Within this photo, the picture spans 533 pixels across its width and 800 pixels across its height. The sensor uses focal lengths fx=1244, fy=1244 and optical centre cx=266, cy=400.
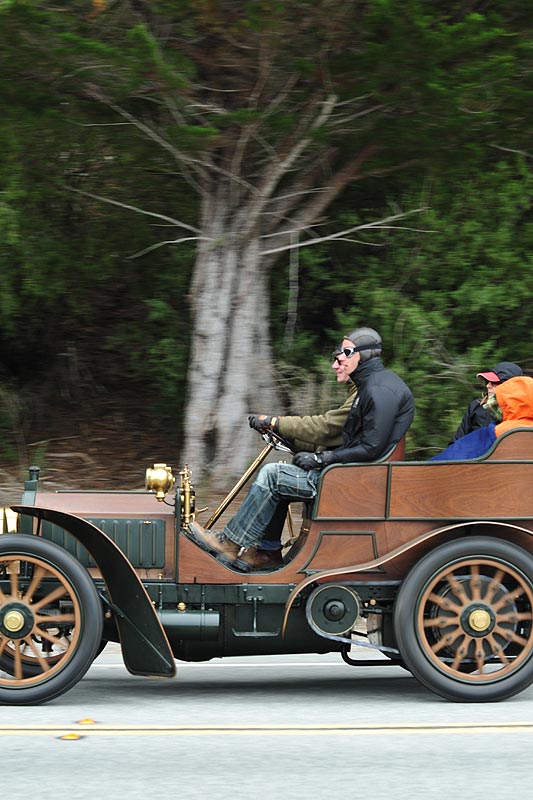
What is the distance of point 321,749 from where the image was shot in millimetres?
5020

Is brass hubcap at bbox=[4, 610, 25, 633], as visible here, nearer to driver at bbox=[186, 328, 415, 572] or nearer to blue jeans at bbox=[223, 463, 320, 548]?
driver at bbox=[186, 328, 415, 572]

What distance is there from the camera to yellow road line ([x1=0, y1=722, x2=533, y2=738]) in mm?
5305

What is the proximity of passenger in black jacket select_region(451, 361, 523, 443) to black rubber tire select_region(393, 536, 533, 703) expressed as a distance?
125 cm

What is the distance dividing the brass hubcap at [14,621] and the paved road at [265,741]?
1.23 feet

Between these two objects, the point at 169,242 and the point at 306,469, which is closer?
the point at 306,469

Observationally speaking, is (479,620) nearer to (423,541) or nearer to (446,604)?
(446,604)

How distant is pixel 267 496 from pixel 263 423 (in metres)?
0.37

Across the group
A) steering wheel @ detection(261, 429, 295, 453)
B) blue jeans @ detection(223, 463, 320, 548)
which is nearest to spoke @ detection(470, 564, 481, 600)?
blue jeans @ detection(223, 463, 320, 548)

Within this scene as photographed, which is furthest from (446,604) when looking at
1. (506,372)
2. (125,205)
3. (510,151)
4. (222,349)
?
(125,205)

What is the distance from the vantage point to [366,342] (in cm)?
636

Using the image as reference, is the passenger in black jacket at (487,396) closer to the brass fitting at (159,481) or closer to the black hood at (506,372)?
the black hood at (506,372)

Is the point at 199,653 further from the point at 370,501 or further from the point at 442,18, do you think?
the point at 442,18

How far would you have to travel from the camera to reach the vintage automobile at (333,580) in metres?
5.86

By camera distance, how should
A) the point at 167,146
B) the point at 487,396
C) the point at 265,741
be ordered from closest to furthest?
the point at 265,741 < the point at 487,396 < the point at 167,146
